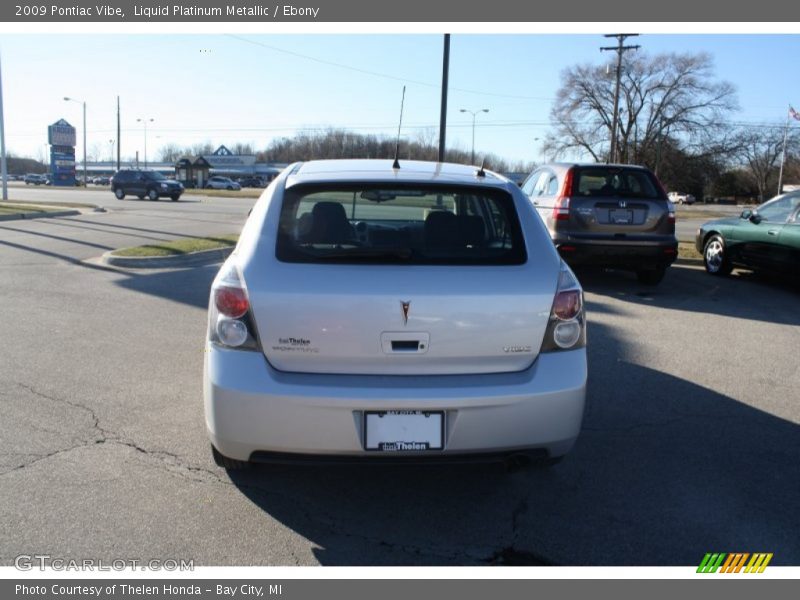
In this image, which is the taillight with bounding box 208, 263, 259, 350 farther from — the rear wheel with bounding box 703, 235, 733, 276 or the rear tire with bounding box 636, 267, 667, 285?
the rear wheel with bounding box 703, 235, 733, 276

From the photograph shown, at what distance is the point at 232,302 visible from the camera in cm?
309

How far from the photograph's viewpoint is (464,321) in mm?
3059

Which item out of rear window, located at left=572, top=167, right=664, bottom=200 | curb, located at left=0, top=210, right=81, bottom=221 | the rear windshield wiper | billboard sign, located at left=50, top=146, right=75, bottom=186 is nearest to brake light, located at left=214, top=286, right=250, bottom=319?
the rear windshield wiper

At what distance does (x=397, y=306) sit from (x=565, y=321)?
853 mm

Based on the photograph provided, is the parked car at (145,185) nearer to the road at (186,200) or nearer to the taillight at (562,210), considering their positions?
the road at (186,200)

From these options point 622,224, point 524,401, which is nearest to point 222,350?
point 524,401

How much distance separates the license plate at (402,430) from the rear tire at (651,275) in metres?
7.92

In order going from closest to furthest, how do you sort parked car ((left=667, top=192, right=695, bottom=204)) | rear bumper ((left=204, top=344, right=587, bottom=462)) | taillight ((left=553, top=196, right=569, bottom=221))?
rear bumper ((left=204, top=344, right=587, bottom=462))
taillight ((left=553, top=196, right=569, bottom=221))
parked car ((left=667, top=192, right=695, bottom=204))

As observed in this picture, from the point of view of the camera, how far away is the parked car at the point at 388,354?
2955mm

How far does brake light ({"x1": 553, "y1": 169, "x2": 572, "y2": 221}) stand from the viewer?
941 centimetres

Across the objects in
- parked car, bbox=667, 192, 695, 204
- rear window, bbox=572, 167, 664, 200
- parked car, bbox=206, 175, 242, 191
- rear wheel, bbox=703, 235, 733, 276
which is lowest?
rear wheel, bbox=703, 235, 733, 276

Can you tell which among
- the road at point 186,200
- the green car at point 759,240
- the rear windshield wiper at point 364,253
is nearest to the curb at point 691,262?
the green car at point 759,240

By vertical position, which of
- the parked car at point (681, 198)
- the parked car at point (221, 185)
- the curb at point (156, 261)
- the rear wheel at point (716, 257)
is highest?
the parked car at point (681, 198)

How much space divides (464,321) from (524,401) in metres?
0.46
